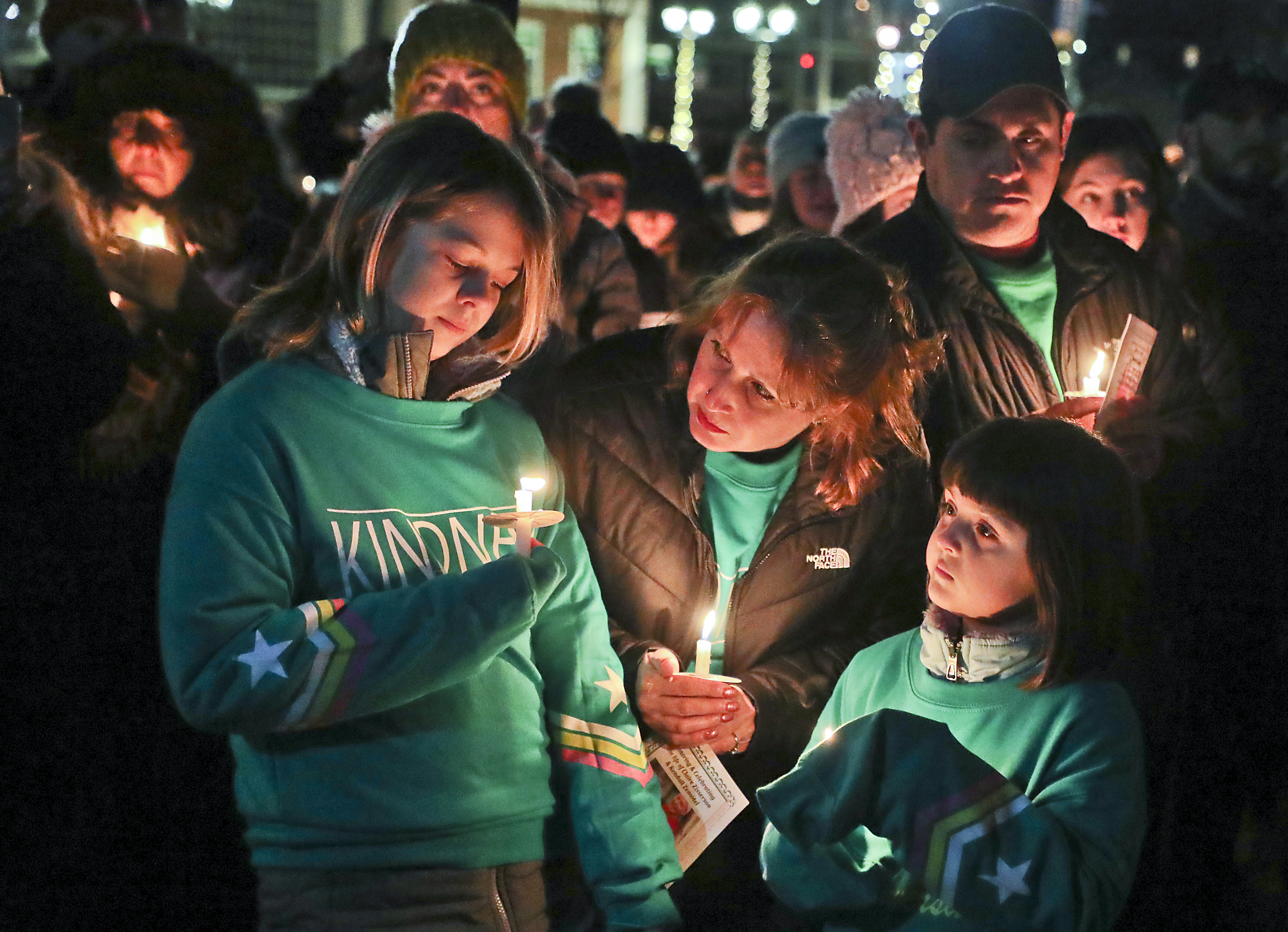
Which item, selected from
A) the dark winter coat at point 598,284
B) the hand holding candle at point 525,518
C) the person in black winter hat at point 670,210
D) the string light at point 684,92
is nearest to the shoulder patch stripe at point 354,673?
the hand holding candle at point 525,518

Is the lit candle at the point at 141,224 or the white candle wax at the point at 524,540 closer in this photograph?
→ the white candle wax at the point at 524,540

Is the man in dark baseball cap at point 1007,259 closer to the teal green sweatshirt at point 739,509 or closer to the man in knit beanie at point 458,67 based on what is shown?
the teal green sweatshirt at point 739,509

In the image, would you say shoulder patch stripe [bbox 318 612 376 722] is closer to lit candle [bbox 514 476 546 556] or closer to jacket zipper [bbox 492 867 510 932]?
lit candle [bbox 514 476 546 556]

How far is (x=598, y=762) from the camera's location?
96.1 inches

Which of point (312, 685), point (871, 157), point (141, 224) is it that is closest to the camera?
point (312, 685)

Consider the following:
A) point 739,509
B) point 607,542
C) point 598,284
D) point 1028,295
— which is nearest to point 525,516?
point 607,542

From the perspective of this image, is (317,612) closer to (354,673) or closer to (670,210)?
(354,673)

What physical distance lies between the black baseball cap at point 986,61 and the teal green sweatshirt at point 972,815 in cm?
177

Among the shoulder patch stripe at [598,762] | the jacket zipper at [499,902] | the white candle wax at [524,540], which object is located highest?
the white candle wax at [524,540]

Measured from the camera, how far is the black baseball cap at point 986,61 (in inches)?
135

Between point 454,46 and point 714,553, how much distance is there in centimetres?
234

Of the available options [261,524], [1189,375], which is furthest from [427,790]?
[1189,375]

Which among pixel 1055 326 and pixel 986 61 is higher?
pixel 986 61

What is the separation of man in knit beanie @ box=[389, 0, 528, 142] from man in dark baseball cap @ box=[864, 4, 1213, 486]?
4.95 feet
